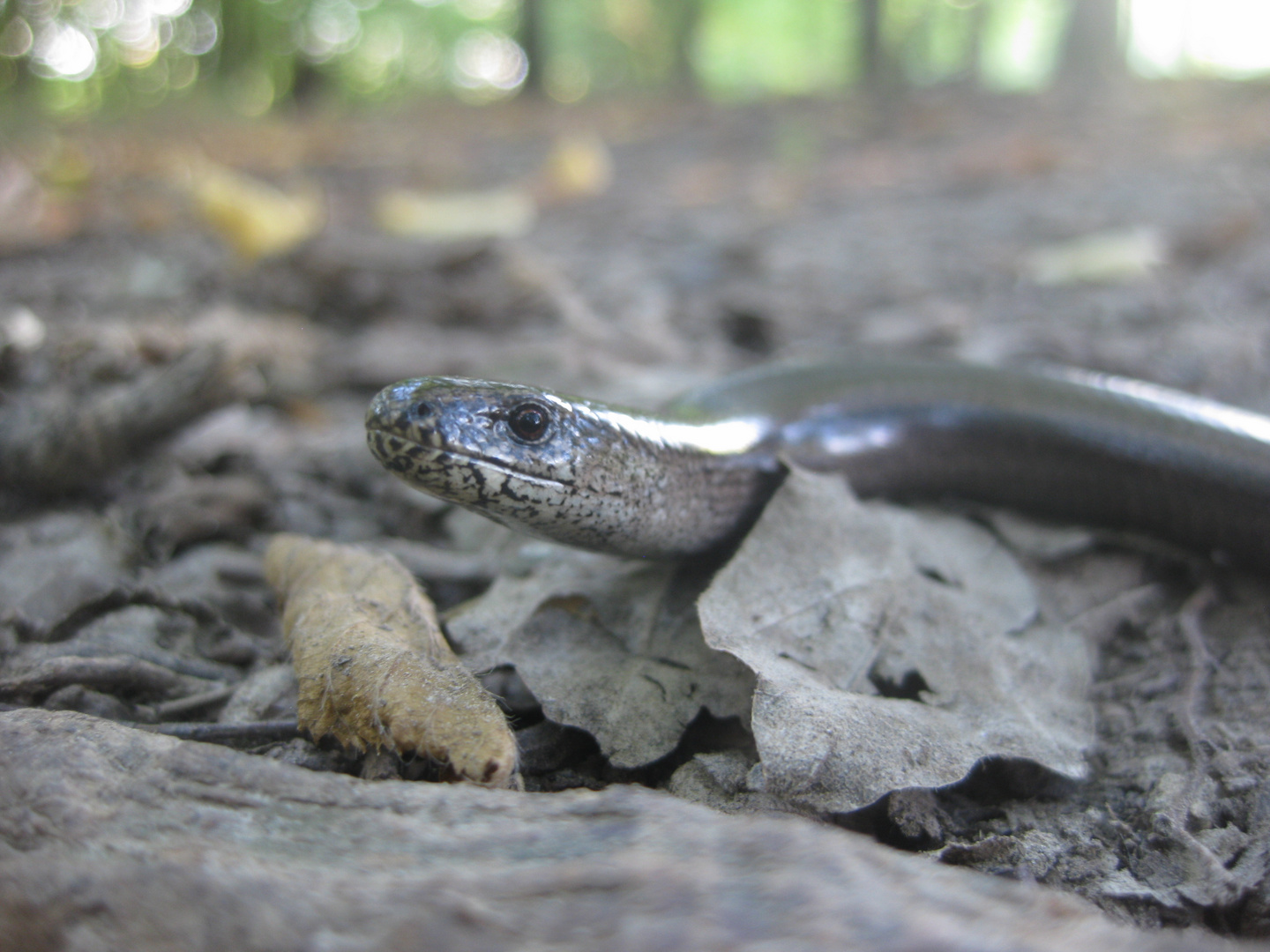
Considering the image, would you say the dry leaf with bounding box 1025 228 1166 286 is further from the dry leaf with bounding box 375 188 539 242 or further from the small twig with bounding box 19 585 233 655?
the small twig with bounding box 19 585 233 655

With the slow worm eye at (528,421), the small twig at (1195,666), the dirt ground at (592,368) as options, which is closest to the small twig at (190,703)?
the dirt ground at (592,368)

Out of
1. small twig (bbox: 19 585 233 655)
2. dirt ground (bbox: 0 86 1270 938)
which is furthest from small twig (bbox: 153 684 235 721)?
small twig (bbox: 19 585 233 655)

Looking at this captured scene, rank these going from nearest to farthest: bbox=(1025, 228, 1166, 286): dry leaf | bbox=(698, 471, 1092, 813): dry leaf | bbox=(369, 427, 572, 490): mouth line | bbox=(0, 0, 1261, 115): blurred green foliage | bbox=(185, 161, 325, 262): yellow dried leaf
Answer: bbox=(698, 471, 1092, 813): dry leaf
bbox=(369, 427, 572, 490): mouth line
bbox=(1025, 228, 1166, 286): dry leaf
bbox=(185, 161, 325, 262): yellow dried leaf
bbox=(0, 0, 1261, 115): blurred green foliage

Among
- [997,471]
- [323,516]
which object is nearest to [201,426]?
[323,516]

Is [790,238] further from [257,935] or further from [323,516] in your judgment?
[257,935]

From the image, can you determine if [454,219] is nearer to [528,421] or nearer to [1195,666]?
[528,421]

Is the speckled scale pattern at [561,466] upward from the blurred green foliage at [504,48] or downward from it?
downward

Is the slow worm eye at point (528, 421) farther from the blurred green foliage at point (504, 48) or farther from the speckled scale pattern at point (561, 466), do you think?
the blurred green foliage at point (504, 48)
